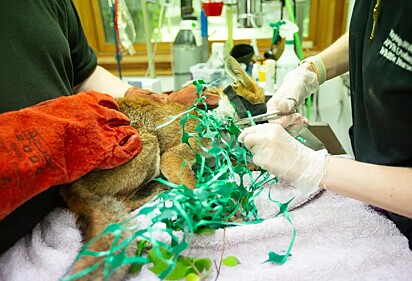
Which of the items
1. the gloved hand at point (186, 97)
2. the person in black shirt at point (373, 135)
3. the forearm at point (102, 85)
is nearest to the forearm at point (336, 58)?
the person in black shirt at point (373, 135)

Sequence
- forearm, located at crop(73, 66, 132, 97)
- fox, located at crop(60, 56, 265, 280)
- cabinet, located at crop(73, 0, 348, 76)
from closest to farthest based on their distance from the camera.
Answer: fox, located at crop(60, 56, 265, 280) → forearm, located at crop(73, 66, 132, 97) → cabinet, located at crop(73, 0, 348, 76)

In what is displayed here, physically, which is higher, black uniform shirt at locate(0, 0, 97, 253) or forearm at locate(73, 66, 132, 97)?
black uniform shirt at locate(0, 0, 97, 253)

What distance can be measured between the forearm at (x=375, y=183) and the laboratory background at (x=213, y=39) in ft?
2.87

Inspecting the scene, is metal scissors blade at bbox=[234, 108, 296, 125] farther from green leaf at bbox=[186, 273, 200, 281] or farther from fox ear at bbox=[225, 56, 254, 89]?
green leaf at bbox=[186, 273, 200, 281]

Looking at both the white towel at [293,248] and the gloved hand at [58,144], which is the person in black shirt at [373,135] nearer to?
the white towel at [293,248]

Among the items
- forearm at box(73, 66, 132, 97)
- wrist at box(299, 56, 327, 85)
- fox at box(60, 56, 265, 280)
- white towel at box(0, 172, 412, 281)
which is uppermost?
wrist at box(299, 56, 327, 85)

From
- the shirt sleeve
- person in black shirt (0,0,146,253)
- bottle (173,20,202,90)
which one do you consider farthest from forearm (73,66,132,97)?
bottle (173,20,202,90)

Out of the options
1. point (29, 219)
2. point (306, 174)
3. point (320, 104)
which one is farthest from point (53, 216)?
point (320, 104)

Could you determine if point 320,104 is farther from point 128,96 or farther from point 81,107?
point 81,107

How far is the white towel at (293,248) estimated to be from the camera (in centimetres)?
75

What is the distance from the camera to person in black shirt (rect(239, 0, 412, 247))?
76 cm

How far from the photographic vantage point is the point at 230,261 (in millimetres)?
760

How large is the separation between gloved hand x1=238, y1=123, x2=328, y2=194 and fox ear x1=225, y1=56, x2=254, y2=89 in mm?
314

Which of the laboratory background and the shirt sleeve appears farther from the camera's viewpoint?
the laboratory background
